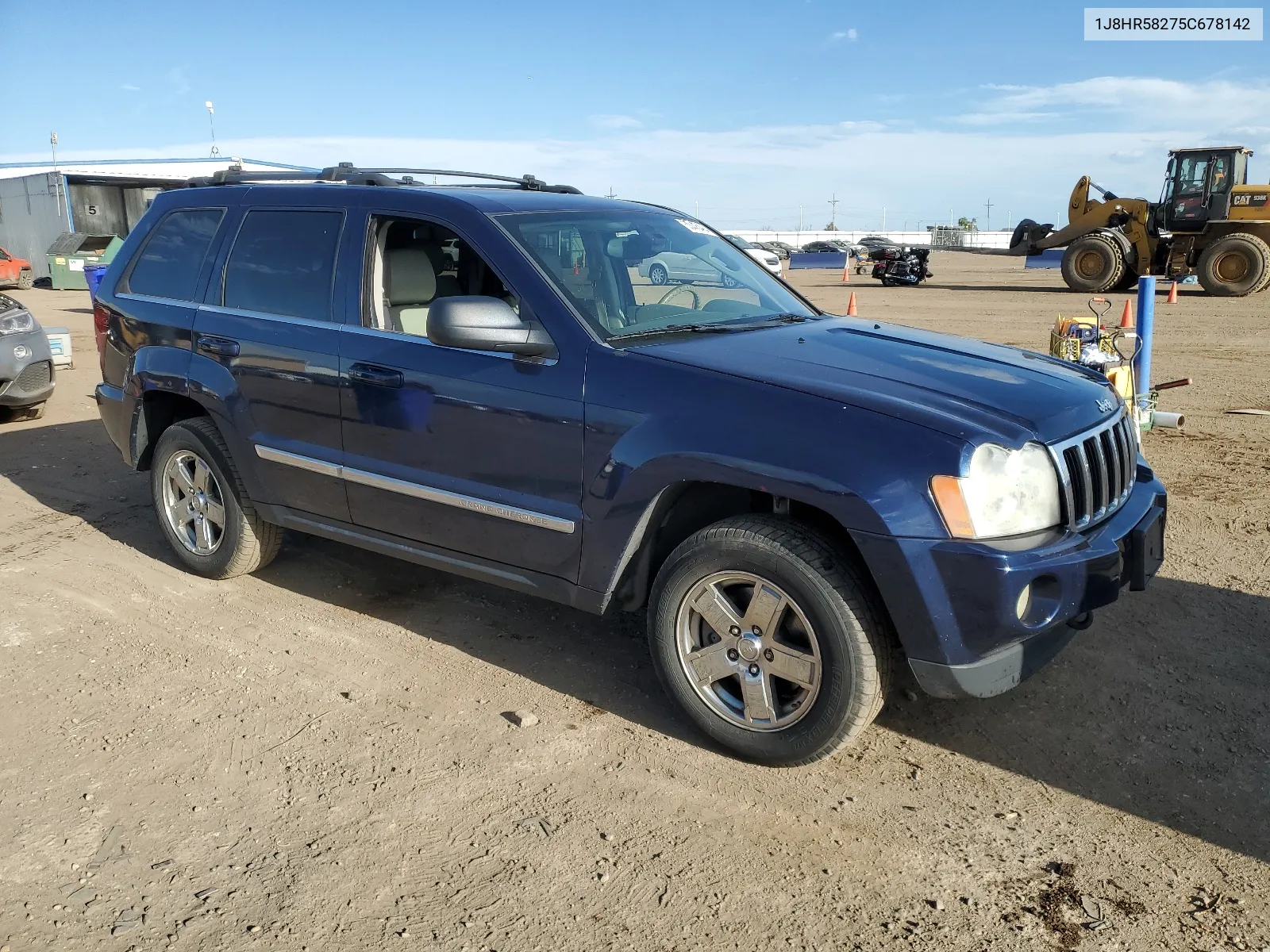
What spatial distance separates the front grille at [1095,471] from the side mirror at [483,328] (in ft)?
5.77

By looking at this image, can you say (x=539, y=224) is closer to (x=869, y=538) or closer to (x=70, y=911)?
(x=869, y=538)

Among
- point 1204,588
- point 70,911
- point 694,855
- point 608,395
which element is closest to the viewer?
point 70,911

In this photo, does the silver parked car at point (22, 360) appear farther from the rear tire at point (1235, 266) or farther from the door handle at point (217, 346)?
the rear tire at point (1235, 266)

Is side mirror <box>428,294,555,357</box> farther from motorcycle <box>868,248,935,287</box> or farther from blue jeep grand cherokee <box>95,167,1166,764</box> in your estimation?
motorcycle <box>868,248,935,287</box>

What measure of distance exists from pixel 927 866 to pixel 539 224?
2716 millimetres

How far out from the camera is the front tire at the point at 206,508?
197 inches

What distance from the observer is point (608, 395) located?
3539 mm

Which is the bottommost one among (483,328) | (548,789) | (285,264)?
(548,789)

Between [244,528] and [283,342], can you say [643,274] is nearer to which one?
[283,342]

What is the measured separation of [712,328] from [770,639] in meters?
1.28

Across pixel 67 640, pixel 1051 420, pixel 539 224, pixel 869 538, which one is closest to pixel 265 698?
pixel 67 640

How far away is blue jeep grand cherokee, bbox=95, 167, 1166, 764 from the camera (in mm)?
3086

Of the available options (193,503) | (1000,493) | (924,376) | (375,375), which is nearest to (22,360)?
(193,503)

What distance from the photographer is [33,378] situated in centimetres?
894
